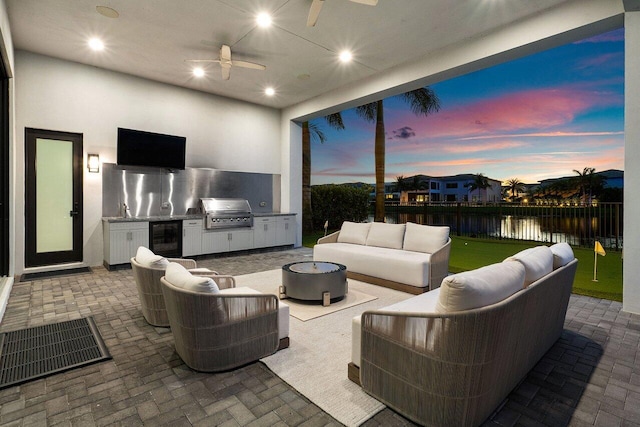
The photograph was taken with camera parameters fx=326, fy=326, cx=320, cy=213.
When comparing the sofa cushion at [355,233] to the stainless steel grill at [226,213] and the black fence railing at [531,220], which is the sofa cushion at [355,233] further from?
the black fence railing at [531,220]

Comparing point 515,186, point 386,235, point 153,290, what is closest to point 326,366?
point 153,290

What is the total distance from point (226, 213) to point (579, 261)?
23.1 ft

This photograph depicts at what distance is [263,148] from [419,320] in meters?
7.22

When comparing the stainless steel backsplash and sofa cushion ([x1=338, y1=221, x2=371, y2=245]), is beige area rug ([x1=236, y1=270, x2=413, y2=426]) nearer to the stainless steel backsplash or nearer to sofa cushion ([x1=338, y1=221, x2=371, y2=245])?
sofa cushion ([x1=338, y1=221, x2=371, y2=245])

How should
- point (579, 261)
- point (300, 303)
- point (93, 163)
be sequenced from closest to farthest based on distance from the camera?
point (300, 303)
point (93, 163)
point (579, 261)

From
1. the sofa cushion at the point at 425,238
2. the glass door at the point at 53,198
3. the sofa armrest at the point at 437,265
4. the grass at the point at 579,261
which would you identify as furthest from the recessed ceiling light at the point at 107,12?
the grass at the point at 579,261

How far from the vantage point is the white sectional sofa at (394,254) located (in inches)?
169

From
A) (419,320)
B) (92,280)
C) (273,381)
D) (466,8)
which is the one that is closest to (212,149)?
(92,280)

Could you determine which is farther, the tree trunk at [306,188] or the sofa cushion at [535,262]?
the tree trunk at [306,188]

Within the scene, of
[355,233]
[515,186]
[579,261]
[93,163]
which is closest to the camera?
[355,233]

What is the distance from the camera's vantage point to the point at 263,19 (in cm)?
433

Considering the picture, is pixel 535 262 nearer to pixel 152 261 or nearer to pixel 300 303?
pixel 300 303

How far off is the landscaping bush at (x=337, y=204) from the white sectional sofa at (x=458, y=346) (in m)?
9.73

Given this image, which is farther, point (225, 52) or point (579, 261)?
point (579, 261)
